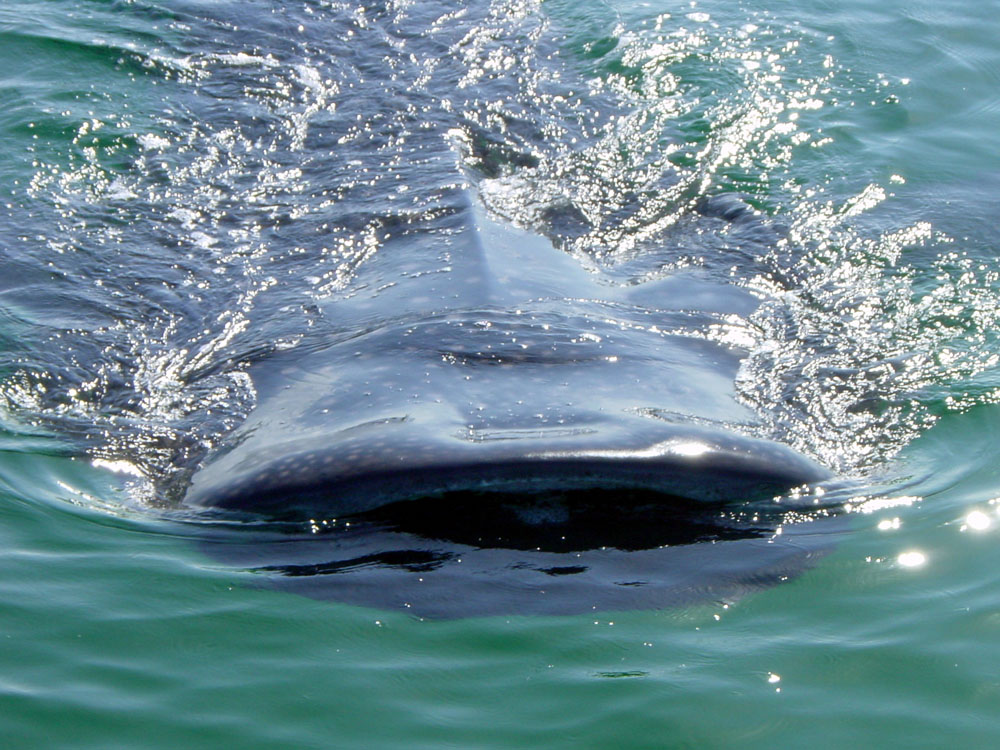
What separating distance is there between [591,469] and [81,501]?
2.32 meters

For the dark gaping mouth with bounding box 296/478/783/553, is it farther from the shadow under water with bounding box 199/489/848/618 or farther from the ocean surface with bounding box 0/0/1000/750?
the ocean surface with bounding box 0/0/1000/750

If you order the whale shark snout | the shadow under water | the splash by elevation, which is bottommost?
the shadow under water

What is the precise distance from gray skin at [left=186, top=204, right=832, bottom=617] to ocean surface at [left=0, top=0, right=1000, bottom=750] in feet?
0.41

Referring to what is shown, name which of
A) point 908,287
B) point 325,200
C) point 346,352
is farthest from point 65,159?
point 908,287

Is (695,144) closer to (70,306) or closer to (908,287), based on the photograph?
(908,287)

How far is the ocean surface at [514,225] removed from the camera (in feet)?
14.3

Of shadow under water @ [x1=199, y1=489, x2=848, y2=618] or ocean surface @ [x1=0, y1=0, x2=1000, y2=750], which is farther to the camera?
shadow under water @ [x1=199, y1=489, x2=848, y2=618]

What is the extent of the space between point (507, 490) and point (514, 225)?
3475 mm

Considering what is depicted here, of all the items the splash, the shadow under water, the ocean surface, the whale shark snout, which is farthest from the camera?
the splash

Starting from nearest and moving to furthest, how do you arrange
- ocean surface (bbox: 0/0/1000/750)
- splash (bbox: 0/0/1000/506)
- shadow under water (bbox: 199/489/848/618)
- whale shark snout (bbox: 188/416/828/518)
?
ocean surface (bbox: 0/0/1000/750) < whale shark snout (bbox: 188/416/828/518) < shadow under water (bbox: 199/489/848/618) < splash (bbox: 0/0/1000/506)

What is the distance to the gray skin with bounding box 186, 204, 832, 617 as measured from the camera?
4.58m

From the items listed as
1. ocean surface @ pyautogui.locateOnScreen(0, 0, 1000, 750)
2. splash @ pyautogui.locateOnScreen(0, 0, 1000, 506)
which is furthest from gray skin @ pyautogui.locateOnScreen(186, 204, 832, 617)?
splash @ pyautogui.locateOnScreen(0, 0, 1000, 506)

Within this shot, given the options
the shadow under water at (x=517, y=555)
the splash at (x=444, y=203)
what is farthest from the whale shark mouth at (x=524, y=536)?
the splash at (x=444, y=203)

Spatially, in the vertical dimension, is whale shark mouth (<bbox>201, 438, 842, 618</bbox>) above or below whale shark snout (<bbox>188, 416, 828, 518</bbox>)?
below
